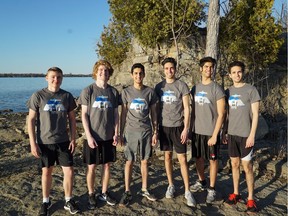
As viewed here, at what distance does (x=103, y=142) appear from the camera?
4.00 meters

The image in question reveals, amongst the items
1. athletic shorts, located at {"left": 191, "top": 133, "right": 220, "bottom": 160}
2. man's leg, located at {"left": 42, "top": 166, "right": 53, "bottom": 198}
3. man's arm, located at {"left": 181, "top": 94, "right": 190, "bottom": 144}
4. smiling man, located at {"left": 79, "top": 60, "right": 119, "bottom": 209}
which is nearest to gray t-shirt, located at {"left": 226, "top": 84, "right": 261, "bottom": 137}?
athletic shorts, located at {"left": 191, "top": 133, "right": 220, "bottom": 160}

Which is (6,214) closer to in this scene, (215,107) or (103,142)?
(103,142)

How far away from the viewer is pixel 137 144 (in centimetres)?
416

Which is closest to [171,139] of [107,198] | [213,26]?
[107,198]

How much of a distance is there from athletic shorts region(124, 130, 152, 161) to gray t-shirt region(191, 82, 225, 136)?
88 centimetres

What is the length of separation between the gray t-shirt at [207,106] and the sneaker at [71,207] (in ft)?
7.33

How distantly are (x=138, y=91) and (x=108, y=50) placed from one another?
35.0 ft

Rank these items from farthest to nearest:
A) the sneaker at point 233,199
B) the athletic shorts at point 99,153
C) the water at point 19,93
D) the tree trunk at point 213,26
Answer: the water at point 19,93
the tree trunk at point 213,26
the sneaker at point 233,199
the athletic shorts at point 99,153

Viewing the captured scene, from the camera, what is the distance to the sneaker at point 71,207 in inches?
148

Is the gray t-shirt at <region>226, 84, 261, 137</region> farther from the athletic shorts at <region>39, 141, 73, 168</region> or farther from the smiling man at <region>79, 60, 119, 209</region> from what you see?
the athletic shorts at <region>39, 141, 73, 168</region>

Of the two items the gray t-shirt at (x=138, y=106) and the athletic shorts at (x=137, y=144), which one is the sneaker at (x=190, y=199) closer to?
the athletic shorts at (x=137, y=144)

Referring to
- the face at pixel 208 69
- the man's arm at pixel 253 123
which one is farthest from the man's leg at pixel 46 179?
the man's arm at pixel 253 123

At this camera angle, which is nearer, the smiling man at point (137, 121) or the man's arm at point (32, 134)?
the man's arm at point (32, 134)

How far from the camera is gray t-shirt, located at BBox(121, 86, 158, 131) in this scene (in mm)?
4113
